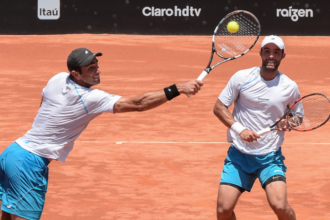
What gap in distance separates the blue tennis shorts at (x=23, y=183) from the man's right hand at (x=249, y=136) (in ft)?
5.77

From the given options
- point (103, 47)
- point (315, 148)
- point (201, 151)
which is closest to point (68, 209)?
point (201, 151)

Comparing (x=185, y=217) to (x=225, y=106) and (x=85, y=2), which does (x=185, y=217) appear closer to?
(x=225, y=106)

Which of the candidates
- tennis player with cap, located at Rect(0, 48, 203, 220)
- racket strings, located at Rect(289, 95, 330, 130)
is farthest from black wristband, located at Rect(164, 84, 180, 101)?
racket strings, located at Rect(289, 95, 330, 130)

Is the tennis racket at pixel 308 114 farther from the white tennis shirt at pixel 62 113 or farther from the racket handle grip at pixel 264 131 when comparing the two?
the white tennis shirt at pixel 62 113

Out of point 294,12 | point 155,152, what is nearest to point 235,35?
point 155,152

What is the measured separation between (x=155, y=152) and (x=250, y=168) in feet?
12.9

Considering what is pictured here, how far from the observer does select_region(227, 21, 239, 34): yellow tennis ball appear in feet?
20.2

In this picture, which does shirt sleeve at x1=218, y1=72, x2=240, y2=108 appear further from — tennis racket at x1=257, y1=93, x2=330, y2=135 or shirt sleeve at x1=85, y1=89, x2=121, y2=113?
shirt sleeve at x1=85, y1=89, x2=121, y2=113

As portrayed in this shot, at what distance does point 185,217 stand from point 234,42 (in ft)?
6.81

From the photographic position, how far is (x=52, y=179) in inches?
296

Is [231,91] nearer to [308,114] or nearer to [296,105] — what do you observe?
[296,105]

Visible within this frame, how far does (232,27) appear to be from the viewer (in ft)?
20.3

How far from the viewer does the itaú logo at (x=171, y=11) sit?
21.5 meters

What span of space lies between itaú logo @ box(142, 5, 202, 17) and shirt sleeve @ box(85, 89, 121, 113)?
56.9 feet
